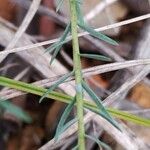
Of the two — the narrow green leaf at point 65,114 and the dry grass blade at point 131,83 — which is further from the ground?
the dry grass blade at point 131,83

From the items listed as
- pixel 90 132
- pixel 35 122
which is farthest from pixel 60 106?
pixel 90 132

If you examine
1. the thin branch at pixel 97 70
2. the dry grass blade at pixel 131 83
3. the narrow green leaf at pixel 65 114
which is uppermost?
the thin branch at pixel 97 70

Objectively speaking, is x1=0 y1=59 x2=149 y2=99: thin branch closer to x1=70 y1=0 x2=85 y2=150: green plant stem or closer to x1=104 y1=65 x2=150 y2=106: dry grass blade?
x1=104 y1=65 x2=150 y2=106: dry grass blade

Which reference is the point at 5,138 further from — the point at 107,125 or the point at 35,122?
the point at 107,125

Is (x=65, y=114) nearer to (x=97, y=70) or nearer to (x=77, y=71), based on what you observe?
(x=77, y=71)

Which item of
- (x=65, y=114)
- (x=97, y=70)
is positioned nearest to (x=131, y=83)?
(x=97, y=70)

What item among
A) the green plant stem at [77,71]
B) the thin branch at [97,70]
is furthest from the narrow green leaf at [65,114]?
the thin branch at [97,70]

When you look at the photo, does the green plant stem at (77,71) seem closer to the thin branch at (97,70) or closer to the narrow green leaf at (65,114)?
the narrow green leaf at (65,114)

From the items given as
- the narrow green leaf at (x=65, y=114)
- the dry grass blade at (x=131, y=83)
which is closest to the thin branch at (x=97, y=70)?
the dry grass blade at (x=131, y=83)

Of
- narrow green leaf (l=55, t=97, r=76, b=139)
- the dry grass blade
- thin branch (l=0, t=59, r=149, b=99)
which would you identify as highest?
thin branch (l=0, t=59, r=149, b=99)

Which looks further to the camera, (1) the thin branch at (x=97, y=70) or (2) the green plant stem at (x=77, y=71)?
(1) the thin branch at (x=97, y=70)

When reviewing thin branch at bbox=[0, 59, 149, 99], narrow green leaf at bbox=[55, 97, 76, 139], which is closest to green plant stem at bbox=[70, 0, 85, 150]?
narrow green leaf at bbox=[55, 97, 76, 139]
